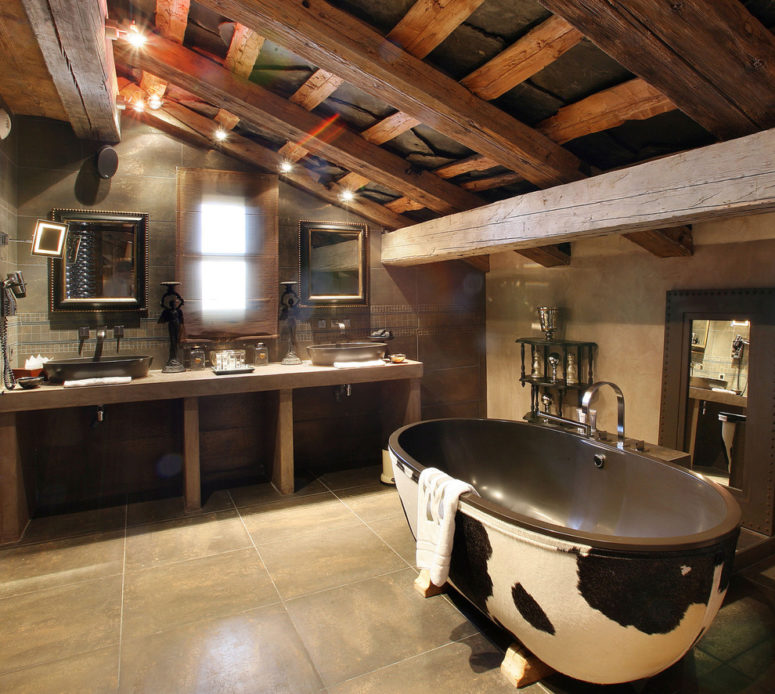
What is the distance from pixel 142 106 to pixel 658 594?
387 centimetres

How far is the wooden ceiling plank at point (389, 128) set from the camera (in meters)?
3.06

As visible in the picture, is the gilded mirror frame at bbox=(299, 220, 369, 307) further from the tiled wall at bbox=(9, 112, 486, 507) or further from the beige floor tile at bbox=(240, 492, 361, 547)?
the beige floor tile at bbox=(240, 492, 361, 547)

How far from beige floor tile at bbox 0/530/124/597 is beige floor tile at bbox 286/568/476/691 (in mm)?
1201

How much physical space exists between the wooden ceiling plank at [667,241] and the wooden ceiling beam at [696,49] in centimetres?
113

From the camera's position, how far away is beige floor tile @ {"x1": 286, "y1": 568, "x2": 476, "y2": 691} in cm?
209

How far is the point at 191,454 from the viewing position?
11.5 feet

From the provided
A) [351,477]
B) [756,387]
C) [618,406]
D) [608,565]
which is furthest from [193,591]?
[756,387]

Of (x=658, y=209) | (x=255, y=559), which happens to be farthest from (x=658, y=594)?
(x=255, y=559)

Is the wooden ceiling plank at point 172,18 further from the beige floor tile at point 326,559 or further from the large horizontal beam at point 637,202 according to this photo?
the beige floor tile at point 326,559

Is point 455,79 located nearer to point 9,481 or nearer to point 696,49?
point 696,49

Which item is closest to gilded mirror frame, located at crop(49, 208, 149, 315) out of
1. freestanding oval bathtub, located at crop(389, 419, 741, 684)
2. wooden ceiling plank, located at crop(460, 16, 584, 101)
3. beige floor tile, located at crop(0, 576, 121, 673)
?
beige floor tile, located at crop(0, 576, 121, 673)

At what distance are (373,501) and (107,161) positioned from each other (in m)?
3.05

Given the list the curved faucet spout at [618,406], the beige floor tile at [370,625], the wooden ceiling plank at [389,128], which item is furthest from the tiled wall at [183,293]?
the curved faucet spout at [618,406]

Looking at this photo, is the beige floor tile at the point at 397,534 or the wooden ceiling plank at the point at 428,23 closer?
the wooden ceiling plank at the point at 428,23
